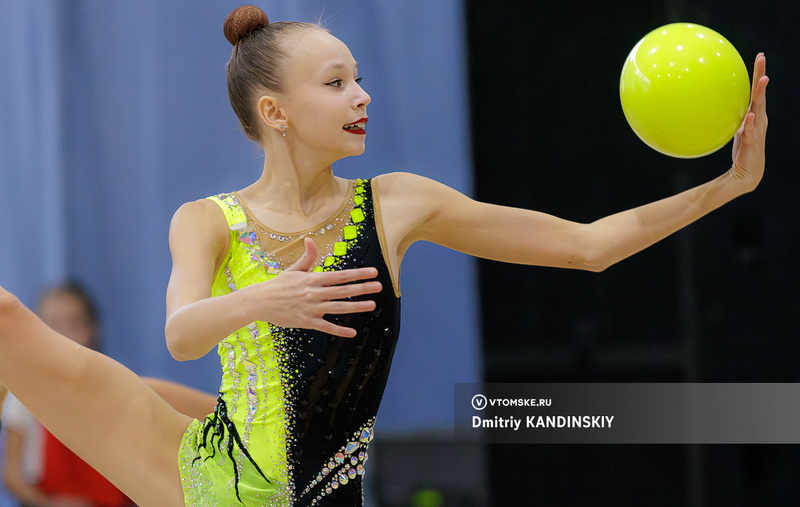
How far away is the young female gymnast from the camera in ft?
5.00

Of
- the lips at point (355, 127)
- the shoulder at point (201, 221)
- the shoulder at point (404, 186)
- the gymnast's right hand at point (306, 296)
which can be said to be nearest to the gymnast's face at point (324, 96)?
the lips at point (355, 127)

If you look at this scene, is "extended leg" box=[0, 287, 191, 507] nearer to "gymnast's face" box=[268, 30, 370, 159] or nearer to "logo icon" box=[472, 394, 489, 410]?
"gymnast's face" box=[268, 30, 370, 159]

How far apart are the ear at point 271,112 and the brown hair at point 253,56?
2 cm

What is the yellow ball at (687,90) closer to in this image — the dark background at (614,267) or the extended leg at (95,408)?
the dark background at (614,267)

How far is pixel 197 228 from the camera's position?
4.94 feet

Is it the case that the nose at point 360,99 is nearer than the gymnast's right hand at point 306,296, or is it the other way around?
the gymnast's right hand at point 306,296

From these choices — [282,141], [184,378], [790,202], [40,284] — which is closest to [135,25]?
[40,284]

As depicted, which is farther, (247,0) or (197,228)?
(247,0)

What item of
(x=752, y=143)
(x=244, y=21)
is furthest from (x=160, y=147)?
(x=752, y=143)

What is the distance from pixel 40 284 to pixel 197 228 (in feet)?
4.66

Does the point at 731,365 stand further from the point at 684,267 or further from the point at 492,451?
the point at 492,451

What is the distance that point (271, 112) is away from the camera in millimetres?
1588

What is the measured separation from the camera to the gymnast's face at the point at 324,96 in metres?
1.54

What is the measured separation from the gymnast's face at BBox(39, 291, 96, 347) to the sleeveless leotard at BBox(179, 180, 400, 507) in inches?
46.0
